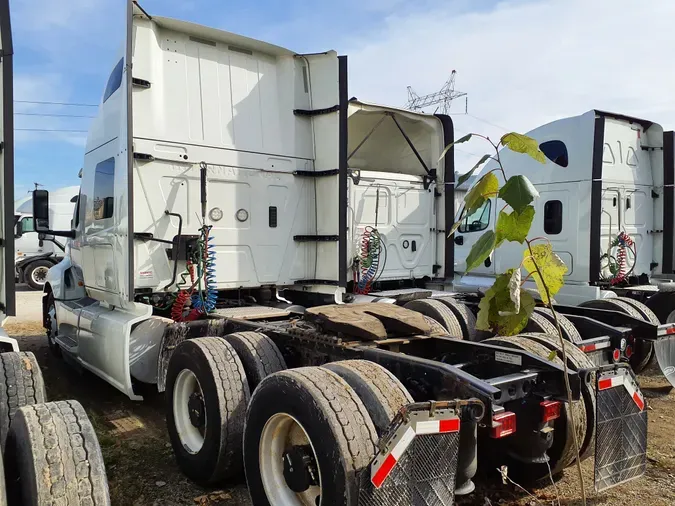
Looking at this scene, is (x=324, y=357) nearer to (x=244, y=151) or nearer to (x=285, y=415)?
(x=285, y=415)

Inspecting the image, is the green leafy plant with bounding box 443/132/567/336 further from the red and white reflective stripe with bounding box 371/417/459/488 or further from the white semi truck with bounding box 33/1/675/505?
the red and white reflective stripe with bounding box 371/417/459/488

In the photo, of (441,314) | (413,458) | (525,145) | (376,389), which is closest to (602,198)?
(441,314)

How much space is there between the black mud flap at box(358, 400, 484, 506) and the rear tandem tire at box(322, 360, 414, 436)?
206 mm

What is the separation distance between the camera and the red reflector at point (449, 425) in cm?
260

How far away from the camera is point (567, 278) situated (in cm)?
833

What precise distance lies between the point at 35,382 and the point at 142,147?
2.62 meters

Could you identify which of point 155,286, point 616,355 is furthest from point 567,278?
point 155,286

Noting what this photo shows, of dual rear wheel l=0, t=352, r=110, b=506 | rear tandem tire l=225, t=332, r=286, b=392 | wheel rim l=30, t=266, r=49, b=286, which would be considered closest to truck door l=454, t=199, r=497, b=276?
rear tandem tire l=225, t=332, r=286, b=392

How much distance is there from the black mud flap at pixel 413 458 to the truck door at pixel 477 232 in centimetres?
729

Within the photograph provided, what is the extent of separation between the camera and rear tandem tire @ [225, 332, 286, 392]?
393cm

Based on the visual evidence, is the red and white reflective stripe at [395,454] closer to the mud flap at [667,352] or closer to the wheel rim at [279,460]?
the wheel rim at [279,460]

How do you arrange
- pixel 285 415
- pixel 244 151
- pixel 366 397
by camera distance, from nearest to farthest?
pixel 366 397 < pixel 285 415 < pixel 244 151

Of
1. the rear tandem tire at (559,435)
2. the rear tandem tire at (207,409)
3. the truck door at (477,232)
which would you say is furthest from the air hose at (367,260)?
the truck door at (477,232)

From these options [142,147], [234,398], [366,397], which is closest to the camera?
[366,397]
